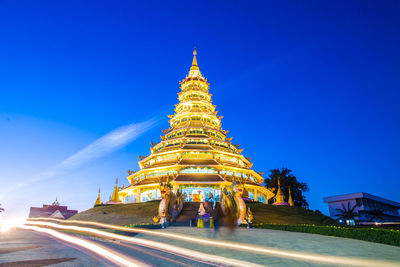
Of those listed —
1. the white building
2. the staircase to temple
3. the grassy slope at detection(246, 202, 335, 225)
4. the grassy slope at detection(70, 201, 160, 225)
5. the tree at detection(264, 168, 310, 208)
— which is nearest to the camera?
the staircase to temple

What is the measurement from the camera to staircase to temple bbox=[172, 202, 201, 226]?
24.2 meters

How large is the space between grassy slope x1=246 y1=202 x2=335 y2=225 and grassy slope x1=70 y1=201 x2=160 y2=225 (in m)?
11.2

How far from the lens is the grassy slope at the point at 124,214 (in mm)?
26789

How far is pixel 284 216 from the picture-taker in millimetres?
28156

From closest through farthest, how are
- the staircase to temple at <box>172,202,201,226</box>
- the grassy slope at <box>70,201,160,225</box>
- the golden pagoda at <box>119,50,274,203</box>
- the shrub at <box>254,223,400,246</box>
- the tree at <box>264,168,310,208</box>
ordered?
the shrub at <box>254,223,400,246</box>, the staircase to temple at <box>172,202,201,226</box>, the grassy slope at <box>70,201,160,225</box>, the golden pagoda at <box>119,50,274,203</box>, the tree at <box>264,168,310,208</box>

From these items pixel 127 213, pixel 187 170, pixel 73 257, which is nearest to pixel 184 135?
pixel 187 170

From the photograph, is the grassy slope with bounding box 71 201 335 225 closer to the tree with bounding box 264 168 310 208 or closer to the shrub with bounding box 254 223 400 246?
the shrub with bounding box 254 223 400 246

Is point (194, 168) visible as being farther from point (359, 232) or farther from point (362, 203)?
point (362, 203)

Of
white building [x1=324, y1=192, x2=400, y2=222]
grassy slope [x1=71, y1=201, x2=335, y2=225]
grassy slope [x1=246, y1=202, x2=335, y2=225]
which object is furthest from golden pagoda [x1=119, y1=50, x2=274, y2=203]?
white building [x1=324, y1=192, x2=400, y2=222]

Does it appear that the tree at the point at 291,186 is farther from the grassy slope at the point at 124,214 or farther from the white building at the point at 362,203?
the grassy slope at the point at 124,214

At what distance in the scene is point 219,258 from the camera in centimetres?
916

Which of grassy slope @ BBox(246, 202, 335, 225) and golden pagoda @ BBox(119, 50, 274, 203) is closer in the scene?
grassy slope @ BBox(246, 202, 335, 225)

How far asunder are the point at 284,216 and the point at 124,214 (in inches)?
709

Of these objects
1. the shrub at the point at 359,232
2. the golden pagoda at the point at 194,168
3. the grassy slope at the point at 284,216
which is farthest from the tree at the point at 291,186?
the shrub at the point at 359,232
